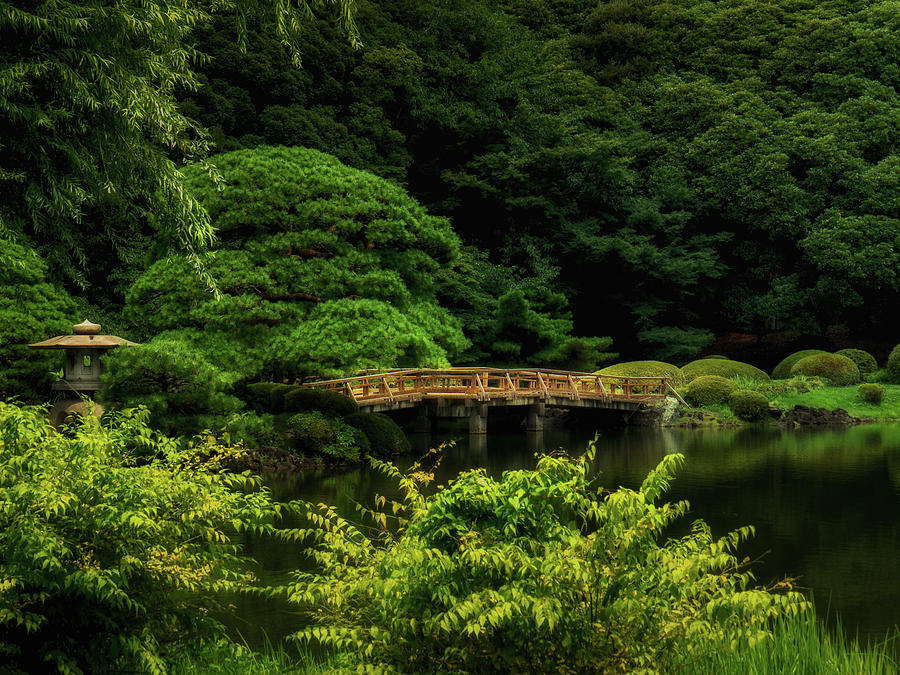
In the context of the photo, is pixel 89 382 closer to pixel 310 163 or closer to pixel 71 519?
pixel 310 163

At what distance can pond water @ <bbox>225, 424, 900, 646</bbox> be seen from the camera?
903 cm

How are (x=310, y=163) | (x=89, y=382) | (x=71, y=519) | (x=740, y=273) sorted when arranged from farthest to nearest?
(x=740, y=273)
(x=310, y=163)
(x=89, y=382)
(x=71, y=519)

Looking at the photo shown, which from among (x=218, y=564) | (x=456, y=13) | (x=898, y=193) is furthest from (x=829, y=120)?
(x=218, y=564)

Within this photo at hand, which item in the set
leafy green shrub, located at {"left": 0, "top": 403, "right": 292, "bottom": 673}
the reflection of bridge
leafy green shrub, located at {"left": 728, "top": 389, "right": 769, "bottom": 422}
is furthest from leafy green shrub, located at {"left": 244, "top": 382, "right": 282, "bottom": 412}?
leafy green shrub, located at {"left": 0, "top": 403, "right": 292, "bottom": 673}

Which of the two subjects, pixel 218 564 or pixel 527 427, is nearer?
pixel 218 564

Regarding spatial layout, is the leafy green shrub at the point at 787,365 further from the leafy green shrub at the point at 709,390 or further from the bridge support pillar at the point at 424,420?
the bridge support pillar at the point at 424,420

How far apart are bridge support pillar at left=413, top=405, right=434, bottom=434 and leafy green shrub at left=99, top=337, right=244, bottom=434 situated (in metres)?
7.94

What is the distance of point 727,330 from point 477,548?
35.7m

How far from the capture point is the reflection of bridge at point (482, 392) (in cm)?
2155

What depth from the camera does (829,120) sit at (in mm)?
36406

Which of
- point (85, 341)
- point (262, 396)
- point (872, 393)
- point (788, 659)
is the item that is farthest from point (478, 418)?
point (788, 659)

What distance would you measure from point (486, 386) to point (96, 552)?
756 inches

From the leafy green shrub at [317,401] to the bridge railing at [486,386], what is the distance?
0.55 m

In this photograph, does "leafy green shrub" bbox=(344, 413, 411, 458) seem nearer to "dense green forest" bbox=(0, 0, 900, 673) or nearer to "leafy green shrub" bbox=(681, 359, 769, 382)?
"dense green forest" bbox=(0, 0, 900, 673)
